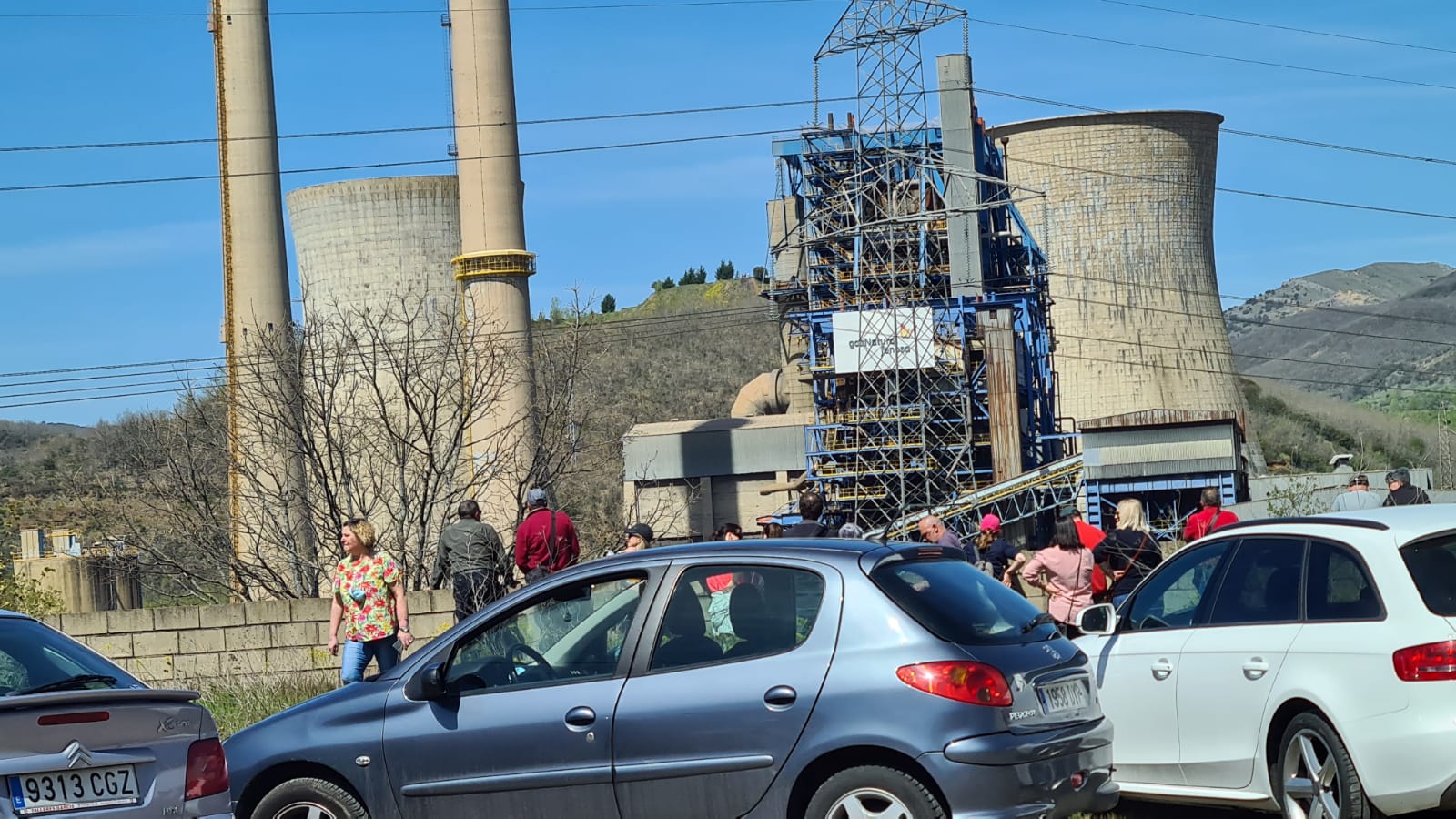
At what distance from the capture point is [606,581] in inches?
266

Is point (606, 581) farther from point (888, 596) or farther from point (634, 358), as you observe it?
point (634, 358)

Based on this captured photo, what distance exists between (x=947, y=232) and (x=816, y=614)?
48375mm

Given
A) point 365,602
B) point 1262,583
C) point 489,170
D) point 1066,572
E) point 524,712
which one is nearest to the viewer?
point 524,712

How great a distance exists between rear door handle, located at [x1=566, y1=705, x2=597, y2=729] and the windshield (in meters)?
1.67

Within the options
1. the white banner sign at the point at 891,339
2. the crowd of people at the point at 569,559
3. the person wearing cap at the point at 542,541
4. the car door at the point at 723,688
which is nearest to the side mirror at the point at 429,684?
the car door at the point at 723,688

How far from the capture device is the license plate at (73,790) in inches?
206

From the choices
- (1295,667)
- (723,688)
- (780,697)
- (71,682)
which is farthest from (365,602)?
(1295,667)

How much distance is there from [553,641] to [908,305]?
46988 millimetres

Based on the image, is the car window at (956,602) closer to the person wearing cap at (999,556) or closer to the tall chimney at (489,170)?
the person wearing cap at (999,556)

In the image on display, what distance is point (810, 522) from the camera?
11.9 m

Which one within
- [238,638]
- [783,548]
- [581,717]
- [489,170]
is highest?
[489,170]

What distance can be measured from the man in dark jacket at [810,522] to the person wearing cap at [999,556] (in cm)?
148

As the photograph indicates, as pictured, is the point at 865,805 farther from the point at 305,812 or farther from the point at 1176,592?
the point at 305,812

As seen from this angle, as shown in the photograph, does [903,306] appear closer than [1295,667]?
No
